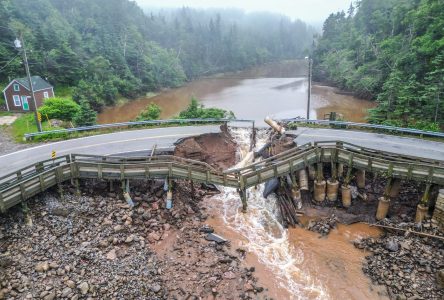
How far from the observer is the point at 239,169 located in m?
16.7

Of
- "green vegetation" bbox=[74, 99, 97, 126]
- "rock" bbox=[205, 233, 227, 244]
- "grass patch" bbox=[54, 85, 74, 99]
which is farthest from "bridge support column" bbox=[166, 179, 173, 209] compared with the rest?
"grass patch" bbox=[54, 85, 74, 99]

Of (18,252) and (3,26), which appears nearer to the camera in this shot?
(18,252)

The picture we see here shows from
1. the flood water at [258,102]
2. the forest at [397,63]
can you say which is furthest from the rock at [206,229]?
the flood water at [258,102]

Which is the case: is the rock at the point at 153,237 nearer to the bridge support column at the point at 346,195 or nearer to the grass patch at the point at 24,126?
the bridge support column at the point at 346,195

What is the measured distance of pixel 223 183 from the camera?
1702 centimetres

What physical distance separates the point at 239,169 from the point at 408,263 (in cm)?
848

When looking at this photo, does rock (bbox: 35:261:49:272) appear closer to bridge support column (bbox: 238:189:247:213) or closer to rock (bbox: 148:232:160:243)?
rock (bbox: 148:232:160:243)

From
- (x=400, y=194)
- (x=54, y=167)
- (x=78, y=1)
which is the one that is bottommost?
(x=400, y=194)

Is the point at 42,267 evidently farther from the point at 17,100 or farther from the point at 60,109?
the point at 17,100

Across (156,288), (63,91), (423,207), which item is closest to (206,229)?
(156,288)

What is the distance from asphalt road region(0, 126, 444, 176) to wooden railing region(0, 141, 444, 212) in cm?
301

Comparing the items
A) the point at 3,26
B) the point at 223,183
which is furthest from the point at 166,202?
the point at 3,26

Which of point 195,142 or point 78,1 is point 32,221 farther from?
point 78,1

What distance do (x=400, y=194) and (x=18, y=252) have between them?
18.4m
